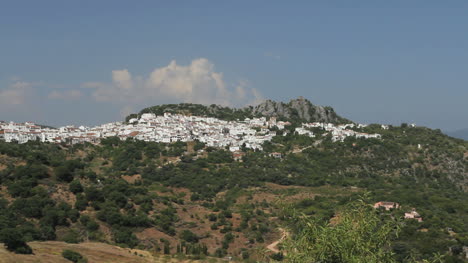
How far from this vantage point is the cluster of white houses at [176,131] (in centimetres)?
9856

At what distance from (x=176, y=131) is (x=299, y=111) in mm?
60343

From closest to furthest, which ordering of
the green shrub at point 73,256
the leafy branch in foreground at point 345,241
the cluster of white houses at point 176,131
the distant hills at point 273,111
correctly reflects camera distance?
1. the leafy branch in foreground at point 345,241
2. the green shrub at point 73,256
3. the cluster of white houses at point 176,131
4. the distant hills at point 273,111

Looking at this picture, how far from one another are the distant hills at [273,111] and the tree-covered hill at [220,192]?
49690mm

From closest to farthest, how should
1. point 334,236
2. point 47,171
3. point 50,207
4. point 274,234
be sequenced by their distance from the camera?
point 334,236, point 50,207, point 274,234, point 47,171

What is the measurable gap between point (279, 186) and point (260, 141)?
129ft

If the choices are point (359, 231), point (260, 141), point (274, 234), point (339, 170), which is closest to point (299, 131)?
point (260, 141)

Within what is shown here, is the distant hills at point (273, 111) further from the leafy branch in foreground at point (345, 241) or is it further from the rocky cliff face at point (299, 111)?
the leafy branch in foreground at point (345, 241)

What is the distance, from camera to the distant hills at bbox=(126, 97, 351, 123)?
150750 millimetres

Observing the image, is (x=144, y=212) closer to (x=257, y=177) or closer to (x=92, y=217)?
(x=92, y=217)

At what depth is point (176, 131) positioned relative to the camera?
363ft

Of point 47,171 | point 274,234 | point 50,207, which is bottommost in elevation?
point 274,234

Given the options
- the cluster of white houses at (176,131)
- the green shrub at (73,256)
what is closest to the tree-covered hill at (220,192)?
the green shrub at (73,256)

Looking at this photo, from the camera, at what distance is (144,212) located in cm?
4409

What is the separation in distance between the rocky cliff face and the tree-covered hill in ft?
164
